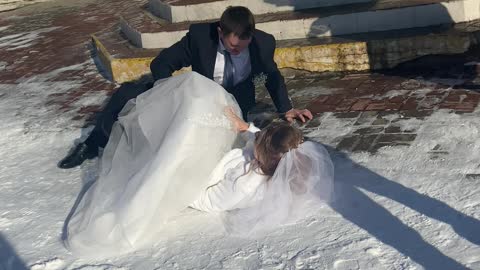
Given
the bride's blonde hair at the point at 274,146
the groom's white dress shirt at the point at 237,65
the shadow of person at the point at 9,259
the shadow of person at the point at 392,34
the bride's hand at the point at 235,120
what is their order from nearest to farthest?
the shadow of person at the point at 9,259 < the bride's blonde hair at the point at 274,146 < the bride's hand at the point at 235,120 < the groom's white dress shirt at the point at 237,65 < the shadow of person at the point at 392,34

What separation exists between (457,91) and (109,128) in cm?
268

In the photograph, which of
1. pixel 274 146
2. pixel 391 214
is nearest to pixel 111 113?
pixel 274 146

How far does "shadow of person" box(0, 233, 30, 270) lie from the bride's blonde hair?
1434 millimetres

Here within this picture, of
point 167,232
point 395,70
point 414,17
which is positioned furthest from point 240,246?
point 414,17

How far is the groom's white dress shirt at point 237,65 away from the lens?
5.27 meters

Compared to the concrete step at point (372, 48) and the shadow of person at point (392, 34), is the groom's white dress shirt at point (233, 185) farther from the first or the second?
the concrete step at point (372, 48)

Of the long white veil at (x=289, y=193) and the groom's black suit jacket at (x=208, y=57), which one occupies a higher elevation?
the groom's black suit jacket at (x=208, y=57)

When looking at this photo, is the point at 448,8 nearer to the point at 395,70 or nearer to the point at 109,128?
the point at 395,70

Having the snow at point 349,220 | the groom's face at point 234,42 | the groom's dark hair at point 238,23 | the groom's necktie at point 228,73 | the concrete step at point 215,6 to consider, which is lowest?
the snow at point 349,220

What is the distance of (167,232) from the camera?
4113 millimetres

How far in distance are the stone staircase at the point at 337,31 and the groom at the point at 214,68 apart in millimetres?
1491

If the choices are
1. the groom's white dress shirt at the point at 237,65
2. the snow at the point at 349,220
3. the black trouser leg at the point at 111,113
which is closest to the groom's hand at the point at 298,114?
the snow at the point at 349,220

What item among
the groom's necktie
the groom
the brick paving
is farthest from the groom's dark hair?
the brick paving

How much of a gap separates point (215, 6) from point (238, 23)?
3.36m
